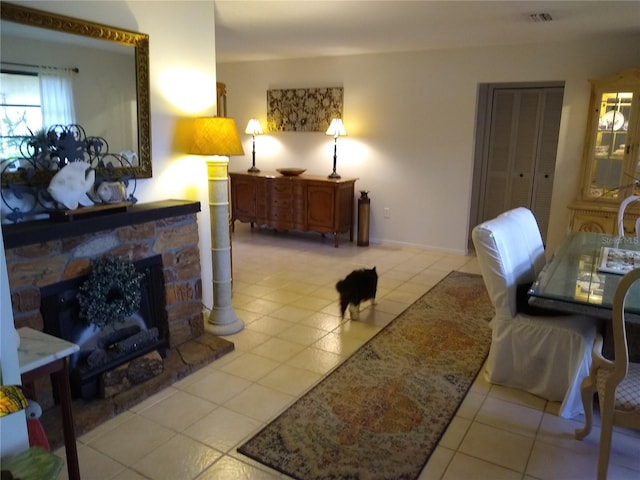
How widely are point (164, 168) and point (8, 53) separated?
1102 mm

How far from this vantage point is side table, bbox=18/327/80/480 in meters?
1.68

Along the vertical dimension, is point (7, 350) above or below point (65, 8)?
below

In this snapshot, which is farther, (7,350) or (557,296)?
(557,296)

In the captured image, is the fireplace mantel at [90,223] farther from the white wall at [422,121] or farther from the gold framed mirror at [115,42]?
the white wall at [422,121]

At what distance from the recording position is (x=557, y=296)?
7.50 feet

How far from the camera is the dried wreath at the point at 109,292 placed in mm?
2568

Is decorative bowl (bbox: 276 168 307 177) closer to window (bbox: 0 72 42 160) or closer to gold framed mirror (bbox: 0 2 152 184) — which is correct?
gold framed mirror (bbox: 0 2 152 184)

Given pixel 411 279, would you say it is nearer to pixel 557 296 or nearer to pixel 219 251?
pixel 219 251

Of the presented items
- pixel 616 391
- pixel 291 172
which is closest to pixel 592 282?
pixel 616 391

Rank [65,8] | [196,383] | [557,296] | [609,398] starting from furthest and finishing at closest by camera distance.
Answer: [196,383] → [65,8] → [557,296] → [609,398]

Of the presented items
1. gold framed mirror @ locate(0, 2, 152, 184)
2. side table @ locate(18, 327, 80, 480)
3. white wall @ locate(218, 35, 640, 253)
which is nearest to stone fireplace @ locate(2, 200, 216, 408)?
gold framed mirror @ locate(0, 2, 152, 184)

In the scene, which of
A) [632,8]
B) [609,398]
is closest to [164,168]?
[609,398]

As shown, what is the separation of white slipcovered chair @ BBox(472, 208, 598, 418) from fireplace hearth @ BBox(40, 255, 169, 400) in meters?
1.95

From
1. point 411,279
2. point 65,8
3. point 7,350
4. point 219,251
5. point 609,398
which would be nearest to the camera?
point 7,350
